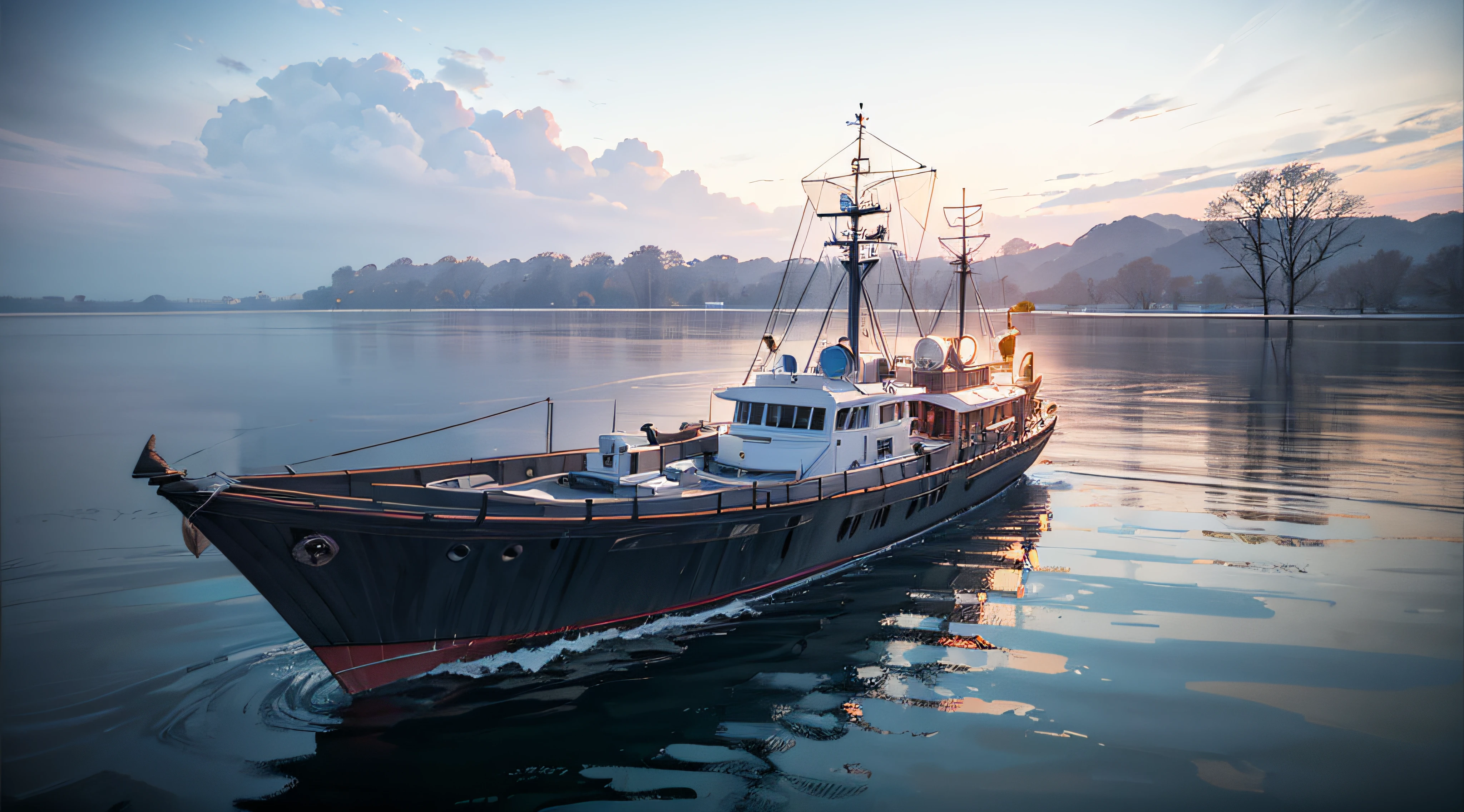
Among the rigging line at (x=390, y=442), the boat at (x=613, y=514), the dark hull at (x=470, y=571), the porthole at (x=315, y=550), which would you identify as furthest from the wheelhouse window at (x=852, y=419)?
the porthole at (x=315, y=550)

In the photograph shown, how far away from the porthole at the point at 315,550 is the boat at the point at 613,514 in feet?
0.07

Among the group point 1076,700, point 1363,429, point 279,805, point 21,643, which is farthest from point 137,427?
point 1363,429

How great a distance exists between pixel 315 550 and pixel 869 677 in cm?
855

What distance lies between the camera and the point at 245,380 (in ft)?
160

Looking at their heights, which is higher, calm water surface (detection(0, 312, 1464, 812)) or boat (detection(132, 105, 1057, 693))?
boat (detection(132, 105, 1057, 693))

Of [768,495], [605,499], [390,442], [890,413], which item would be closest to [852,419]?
[890,413]

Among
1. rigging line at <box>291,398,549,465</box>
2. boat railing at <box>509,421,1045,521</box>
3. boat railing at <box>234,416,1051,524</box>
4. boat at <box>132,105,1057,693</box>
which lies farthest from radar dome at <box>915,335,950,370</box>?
rigging line at <box>291,398,549,465</box>

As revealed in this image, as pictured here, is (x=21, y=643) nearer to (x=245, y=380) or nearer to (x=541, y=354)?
(x=245, y=380)

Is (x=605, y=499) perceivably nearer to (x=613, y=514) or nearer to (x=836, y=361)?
(x=613, y=514)

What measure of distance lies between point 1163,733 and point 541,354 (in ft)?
219

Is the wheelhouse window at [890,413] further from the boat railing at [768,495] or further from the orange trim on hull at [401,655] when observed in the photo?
the orange trim on hull at [401,655]

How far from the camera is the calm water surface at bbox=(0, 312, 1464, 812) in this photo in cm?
830

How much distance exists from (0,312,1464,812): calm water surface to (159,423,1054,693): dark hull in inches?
20.2

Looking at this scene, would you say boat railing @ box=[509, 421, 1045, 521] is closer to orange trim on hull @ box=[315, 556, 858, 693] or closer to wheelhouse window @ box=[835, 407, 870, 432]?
wheelhouse window @ box=[835, 407, 870, 432]
